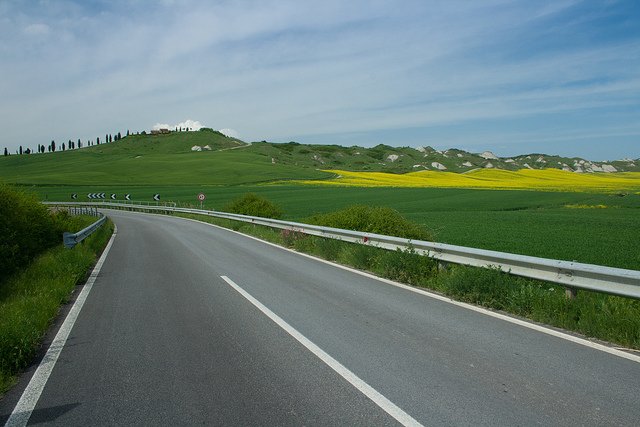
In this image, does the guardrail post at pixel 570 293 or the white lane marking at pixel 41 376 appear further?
the guardrail post at pixel 570 293

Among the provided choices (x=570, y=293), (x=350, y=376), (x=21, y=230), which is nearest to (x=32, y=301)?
(x=350, y=376)

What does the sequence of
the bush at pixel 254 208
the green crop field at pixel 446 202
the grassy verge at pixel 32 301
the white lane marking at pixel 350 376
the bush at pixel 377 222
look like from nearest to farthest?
1. the white lane marking at pixel 350 376
2. the grassy verge at pixel 32 301
3. the bush at pixel 377 222
4. the green crop field at pixel 446 202
5. the bush at pixel 254 208

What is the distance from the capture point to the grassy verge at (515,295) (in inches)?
242

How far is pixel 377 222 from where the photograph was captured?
15461mm

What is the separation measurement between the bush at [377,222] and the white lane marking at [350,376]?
7888 millimetres

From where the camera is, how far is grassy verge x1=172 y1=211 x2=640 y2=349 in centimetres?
615

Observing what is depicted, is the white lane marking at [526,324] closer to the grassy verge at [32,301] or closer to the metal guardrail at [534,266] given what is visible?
the metal guardrail at [534,266]

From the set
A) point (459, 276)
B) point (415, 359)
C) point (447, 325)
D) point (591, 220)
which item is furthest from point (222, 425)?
point (591, 220)

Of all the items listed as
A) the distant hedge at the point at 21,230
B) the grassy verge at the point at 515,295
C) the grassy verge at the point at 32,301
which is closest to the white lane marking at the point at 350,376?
the grassy verge at the point at 32,301

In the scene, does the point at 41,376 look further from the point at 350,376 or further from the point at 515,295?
the point at 515,295

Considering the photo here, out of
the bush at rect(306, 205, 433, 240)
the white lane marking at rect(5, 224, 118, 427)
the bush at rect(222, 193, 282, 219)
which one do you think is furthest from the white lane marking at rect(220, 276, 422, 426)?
Answer: the bush at rect(222, 193, 282, 219)

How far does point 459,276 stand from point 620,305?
8.37 feet

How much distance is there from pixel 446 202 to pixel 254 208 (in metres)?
21.7

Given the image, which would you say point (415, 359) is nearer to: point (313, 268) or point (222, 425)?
point (222, 425)
